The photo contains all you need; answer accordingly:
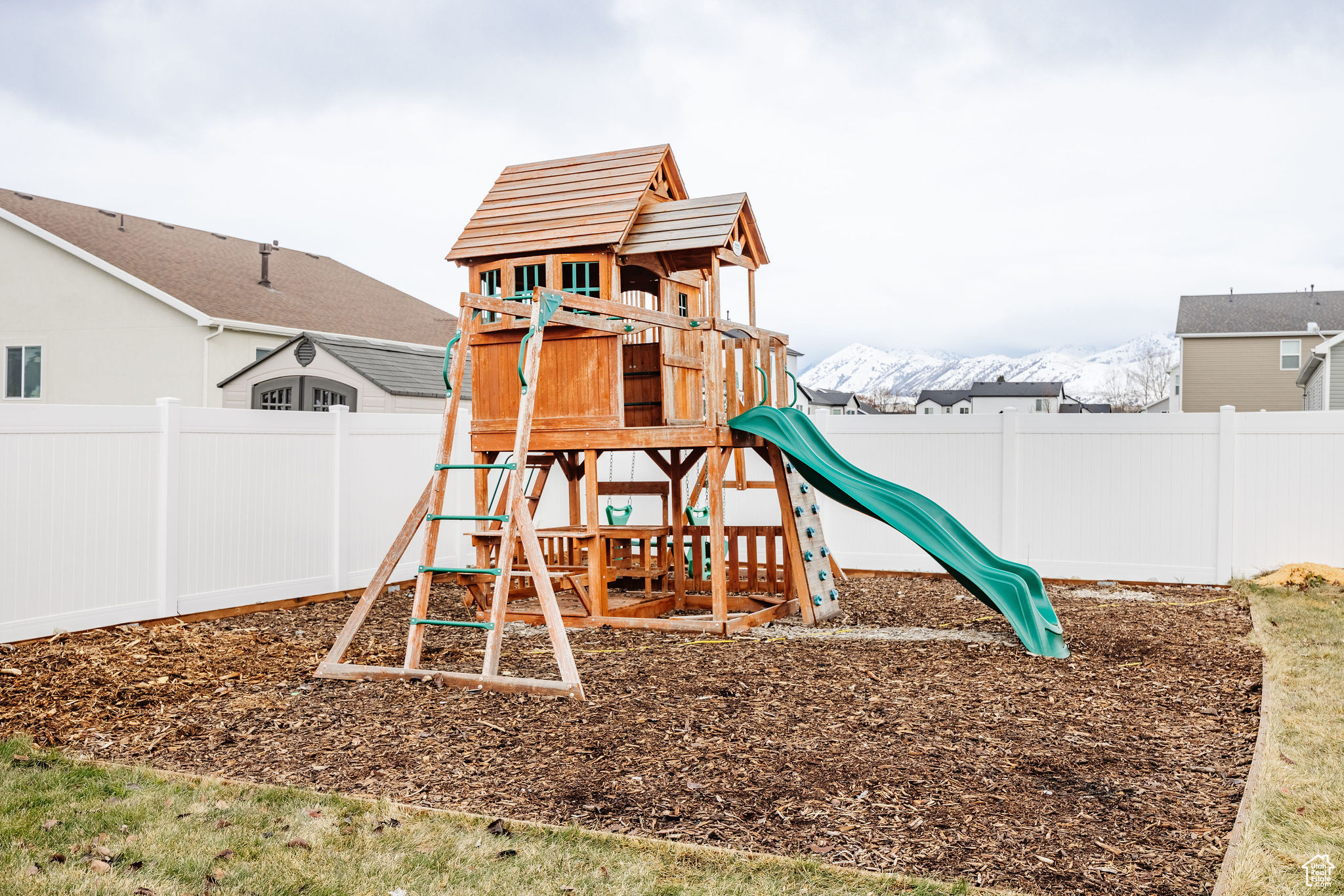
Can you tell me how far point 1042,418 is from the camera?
11516 mm

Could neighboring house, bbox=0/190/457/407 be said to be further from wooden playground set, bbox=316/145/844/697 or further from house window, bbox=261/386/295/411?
wooden playground set, bbox=316/145/844/697

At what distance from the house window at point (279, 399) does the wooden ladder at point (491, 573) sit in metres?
12.3

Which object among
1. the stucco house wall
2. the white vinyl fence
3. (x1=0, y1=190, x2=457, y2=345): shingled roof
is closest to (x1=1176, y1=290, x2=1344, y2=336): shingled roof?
(x1=0, y1=190, x2=457, y2=345): shingled roof

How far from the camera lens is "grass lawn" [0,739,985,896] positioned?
3463 mm

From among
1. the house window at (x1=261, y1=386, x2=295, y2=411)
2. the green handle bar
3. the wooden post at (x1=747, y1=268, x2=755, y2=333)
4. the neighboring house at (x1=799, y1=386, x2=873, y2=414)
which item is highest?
the neighboring house at (x1=799, y1=386, x2=873, y2=414)

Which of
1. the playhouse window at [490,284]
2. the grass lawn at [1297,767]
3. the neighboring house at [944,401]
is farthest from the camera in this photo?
the neighboring house at [944,401]

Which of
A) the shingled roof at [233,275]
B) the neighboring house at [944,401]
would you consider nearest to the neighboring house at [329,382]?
the shingled roof at [233,275]

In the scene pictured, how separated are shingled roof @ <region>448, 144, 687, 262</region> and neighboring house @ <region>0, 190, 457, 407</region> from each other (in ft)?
37.4

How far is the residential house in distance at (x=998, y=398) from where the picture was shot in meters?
74.8

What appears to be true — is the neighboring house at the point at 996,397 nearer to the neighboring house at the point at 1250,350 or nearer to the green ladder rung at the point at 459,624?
the neighboring house at the point at 1250,350

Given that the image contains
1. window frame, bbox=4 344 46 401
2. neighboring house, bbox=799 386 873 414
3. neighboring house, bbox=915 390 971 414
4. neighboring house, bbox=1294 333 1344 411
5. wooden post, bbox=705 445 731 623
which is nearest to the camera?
wooden post, bbox=705 445 731 623

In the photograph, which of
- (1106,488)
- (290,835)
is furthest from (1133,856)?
(1106,488)

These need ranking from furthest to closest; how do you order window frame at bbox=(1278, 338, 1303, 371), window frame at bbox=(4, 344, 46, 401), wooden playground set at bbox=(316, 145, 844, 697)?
window frame at bbox=(1278, 338, 1303, 371) → window frame at bbox=(4, 344, 46, 401) → wooden playground set at bbox=(316, 145, 844, 697)

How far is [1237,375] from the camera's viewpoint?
123 ft
